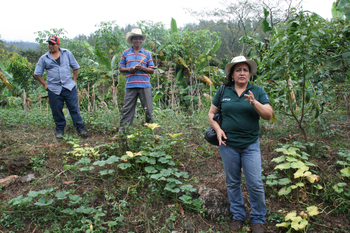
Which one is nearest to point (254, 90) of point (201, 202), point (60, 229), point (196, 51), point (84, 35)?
point (201, 202)

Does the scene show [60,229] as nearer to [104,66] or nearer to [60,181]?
[60,181]

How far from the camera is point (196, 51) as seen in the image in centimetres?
734

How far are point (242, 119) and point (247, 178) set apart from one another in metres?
0.58

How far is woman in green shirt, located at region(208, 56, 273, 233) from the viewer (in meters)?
2.26

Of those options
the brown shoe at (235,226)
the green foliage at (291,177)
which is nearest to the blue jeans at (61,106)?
the brown shoe at (235,226)

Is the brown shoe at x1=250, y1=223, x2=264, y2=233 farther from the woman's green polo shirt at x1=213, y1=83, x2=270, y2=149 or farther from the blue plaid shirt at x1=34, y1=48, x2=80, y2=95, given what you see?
the blue plaid shirt at x1=34, y1=48, x2=80, y2=95

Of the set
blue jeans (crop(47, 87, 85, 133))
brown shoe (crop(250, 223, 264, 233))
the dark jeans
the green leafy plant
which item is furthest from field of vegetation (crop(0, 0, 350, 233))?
the dark jeans

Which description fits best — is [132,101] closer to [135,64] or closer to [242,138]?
[135,64]

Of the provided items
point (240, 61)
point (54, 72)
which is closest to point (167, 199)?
point (240, 61)

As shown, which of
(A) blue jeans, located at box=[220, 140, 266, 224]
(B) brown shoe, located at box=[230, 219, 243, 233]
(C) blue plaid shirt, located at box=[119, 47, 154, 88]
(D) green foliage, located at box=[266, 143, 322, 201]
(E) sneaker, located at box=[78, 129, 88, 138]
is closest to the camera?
(A) blue jeans, located at box=[220, 140, 266, 224]

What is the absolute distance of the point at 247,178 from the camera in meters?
2.28

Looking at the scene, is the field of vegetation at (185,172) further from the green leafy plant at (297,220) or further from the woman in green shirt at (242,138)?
the woman in green shirt at (242,138)

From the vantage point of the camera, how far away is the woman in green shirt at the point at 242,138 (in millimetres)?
2260

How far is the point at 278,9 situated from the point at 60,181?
49.8 ft
